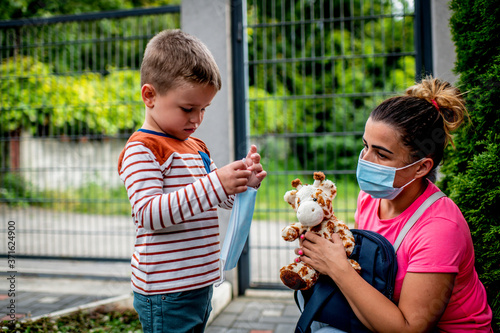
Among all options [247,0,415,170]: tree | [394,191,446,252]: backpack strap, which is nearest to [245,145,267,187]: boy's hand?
[394,191,446,252]: backpack strap

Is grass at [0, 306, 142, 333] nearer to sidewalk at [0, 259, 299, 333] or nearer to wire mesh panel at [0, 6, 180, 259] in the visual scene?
sidewalk at [0, 259, 299, 333]

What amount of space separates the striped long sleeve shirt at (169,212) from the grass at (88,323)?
1.87 metres

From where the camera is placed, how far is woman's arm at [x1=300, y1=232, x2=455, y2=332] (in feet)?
4.75

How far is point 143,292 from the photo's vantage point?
5.32ft

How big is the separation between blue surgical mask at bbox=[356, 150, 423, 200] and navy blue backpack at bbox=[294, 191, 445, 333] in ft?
0.47

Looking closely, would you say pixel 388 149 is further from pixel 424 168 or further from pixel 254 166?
pixel 254 166

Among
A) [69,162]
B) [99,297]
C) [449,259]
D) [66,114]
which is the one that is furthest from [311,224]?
[69,162]

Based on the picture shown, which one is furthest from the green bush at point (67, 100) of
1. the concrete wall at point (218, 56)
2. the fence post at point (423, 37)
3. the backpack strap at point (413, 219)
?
the backpack strap at point (413, 219)

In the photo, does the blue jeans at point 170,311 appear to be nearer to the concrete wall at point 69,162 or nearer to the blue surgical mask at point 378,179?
the blue surgical mask at point 378,179

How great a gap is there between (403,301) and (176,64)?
1.22 meters

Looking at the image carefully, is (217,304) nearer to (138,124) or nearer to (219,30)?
(138,124)

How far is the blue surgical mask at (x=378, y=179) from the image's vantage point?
1.70m

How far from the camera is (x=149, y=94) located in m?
1.67

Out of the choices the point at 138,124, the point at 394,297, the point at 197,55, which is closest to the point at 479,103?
the point at 394,297
